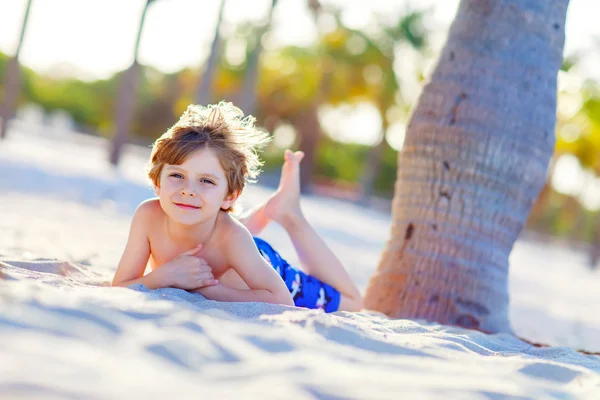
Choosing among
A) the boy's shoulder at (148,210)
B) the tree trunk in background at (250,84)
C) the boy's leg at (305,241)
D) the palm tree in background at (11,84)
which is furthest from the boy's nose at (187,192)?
the tree trunk in background at (250,84)

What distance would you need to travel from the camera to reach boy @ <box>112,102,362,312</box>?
11.3ft

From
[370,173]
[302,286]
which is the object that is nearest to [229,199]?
[302,286]

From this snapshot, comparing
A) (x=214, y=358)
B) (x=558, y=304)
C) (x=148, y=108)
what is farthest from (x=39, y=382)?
(x=148, y=108)

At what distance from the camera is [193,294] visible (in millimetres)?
3430

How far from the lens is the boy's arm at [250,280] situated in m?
3.47

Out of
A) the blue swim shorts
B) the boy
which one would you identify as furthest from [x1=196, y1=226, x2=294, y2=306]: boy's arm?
the blue swim shorts

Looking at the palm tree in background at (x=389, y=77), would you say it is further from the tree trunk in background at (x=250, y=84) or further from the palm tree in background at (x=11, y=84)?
the palm tree in background at (x=11, y=84)

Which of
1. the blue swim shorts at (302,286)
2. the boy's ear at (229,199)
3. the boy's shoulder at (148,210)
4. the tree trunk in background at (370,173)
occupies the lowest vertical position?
the blue swim shorts at (302,286)

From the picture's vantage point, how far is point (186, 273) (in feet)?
11.3

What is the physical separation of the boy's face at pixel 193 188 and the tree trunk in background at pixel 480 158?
Result: 6.09 ft

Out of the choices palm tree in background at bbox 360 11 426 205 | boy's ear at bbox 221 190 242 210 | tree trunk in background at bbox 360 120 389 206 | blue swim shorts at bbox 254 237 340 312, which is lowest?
blue swim shorts at bbox 254 237 340 312

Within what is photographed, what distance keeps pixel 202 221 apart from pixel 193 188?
0.25m

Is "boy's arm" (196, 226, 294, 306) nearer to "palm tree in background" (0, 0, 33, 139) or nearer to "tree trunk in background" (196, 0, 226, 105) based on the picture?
"tree trunk in background" (196, 0, 226, 105)

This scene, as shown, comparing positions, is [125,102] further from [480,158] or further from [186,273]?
[186,273]
